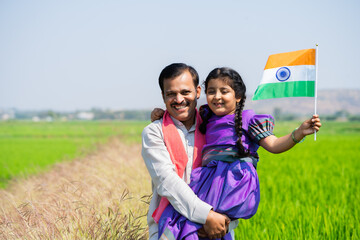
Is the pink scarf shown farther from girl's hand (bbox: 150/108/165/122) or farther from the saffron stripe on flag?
the saffron stripe on flag

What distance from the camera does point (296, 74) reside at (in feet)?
8.56

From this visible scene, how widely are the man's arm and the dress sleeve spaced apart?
0.50 meters

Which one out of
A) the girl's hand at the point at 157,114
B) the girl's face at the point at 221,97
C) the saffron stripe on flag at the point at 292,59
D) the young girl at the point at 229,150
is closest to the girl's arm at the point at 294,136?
the young girl at the point at 229,150

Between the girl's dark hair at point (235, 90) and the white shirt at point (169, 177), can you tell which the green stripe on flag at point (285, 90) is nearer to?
the girl's dark hair at point (235, 90)

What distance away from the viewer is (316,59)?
254 centimetres

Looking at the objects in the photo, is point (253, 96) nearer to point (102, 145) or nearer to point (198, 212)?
point (198, 212)

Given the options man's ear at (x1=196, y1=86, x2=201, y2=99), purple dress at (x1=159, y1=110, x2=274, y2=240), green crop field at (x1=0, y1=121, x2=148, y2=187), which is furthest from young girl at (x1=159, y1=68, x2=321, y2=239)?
green crop field at (x1=0, y1=121, x2=148, y2=187)

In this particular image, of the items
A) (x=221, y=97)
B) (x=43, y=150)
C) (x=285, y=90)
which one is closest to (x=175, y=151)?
(x=221, y=97)

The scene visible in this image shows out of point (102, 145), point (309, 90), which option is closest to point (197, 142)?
point (309, 90)

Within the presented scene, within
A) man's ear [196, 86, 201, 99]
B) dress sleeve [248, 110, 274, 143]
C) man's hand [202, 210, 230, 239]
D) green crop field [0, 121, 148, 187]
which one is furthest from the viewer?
green crop field [0, 121, 148, 187]

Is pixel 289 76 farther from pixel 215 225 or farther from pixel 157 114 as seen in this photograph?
pixel 215 225

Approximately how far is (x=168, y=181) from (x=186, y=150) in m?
0.28

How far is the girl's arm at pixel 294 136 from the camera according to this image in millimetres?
2205

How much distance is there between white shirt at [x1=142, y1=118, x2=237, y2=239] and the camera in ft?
7.13
